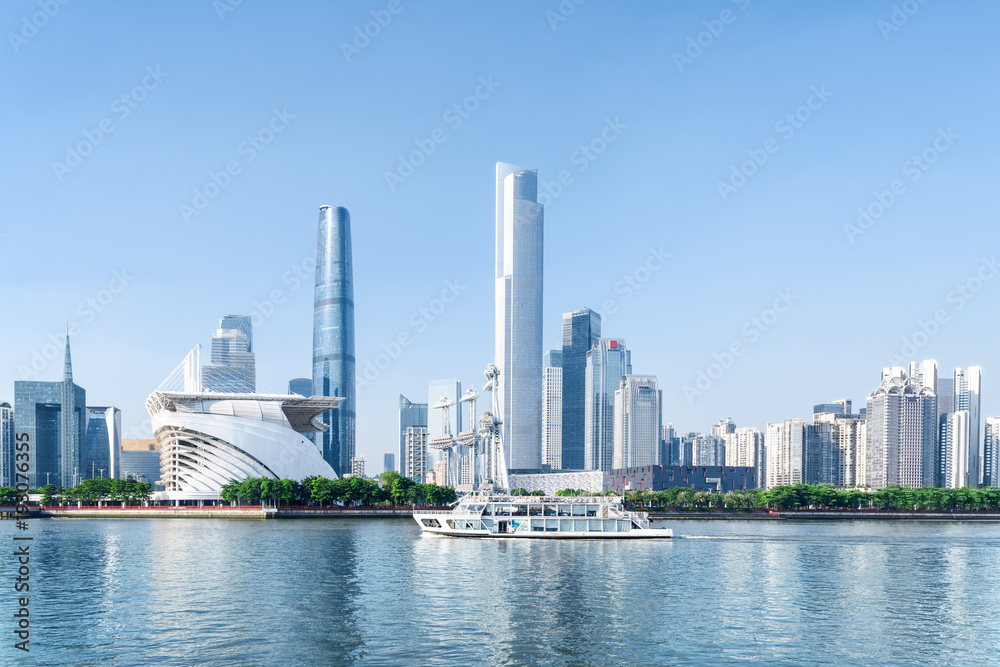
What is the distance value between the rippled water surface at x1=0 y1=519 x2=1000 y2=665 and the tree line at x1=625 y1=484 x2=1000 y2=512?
328 ft

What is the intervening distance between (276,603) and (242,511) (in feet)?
385

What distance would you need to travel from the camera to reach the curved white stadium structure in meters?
185

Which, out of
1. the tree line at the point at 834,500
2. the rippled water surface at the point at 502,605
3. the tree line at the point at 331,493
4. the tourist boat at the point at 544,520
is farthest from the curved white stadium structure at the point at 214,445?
the rippled water surface at the point at 502,605

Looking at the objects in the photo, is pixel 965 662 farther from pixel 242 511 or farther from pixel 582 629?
pixel 242 511

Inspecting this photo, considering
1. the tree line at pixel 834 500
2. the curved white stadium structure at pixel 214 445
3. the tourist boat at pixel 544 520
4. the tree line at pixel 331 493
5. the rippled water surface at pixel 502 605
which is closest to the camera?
the rippled water surface at pixel 502 605

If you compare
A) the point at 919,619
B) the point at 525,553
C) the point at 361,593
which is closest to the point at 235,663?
the point at 361,593

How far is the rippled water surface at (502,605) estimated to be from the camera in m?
39.5

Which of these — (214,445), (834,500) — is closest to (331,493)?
(214,445)

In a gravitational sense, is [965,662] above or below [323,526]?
above

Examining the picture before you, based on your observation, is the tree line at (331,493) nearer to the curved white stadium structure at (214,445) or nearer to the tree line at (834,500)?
the curved white stadium structure at (214,445)

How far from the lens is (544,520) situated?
103188mm

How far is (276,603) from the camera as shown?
166ft

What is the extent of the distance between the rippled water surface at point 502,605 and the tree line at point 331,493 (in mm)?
82881

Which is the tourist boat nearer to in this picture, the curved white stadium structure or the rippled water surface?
the rippled water surface
